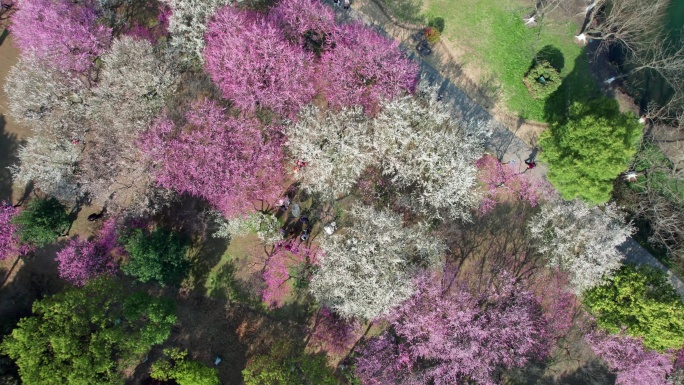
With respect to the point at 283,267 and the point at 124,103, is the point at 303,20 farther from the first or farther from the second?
the point at 283,267

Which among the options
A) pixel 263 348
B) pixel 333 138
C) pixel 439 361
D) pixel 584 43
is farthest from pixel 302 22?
pixel 439 361

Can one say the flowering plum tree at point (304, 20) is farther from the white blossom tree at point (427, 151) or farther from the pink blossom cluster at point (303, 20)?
the white blossom tree at point (427, 151)

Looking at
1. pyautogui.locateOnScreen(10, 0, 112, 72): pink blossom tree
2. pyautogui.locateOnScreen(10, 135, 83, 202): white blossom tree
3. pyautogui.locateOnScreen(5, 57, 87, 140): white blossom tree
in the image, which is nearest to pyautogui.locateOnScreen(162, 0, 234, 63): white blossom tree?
pyautogui.locateOnScreen(10, 0, 112, 72): pink blossom tree

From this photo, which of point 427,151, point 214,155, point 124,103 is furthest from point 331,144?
point 124,103

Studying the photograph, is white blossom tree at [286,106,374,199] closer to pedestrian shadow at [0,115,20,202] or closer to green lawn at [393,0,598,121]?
green lawn at [393,0,598,121]

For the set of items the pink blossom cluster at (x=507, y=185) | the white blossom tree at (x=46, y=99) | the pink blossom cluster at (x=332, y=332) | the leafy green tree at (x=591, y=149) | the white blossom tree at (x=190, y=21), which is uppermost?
the leafy green tree at (x=591, y=149)

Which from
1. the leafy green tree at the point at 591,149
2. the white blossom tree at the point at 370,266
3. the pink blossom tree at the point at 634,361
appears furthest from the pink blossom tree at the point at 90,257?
the pink blossom tree at the point at 634,361
